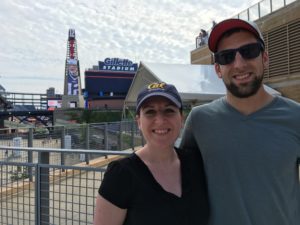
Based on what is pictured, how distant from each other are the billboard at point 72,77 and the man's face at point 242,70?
8220 cm

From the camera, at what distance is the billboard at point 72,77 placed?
83.5m

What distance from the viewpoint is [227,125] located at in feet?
6.29

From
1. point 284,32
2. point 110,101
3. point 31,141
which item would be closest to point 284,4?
point 284,32

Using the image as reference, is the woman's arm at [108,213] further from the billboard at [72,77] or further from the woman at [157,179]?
the billboard at [72,77]

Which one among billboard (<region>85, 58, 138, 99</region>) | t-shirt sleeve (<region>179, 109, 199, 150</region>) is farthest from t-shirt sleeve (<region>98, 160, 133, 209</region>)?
billboard (<region>85, 58, 138, 99</region>)

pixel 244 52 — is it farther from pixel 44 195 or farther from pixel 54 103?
pixel 54 103

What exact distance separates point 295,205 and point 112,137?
1116cm

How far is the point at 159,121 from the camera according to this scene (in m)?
1.95

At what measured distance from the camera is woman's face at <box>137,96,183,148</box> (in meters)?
1.96

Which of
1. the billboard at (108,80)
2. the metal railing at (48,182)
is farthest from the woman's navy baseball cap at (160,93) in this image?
the billboard at (108,80)

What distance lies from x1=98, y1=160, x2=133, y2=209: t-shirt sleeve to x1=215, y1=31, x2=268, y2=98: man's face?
68 cm

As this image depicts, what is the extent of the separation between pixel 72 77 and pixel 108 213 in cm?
8573

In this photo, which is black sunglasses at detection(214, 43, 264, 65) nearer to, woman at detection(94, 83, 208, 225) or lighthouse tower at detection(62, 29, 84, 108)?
woman at detection(94, 83, 208, 225)

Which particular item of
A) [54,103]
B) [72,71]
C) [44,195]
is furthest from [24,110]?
[44,195]
